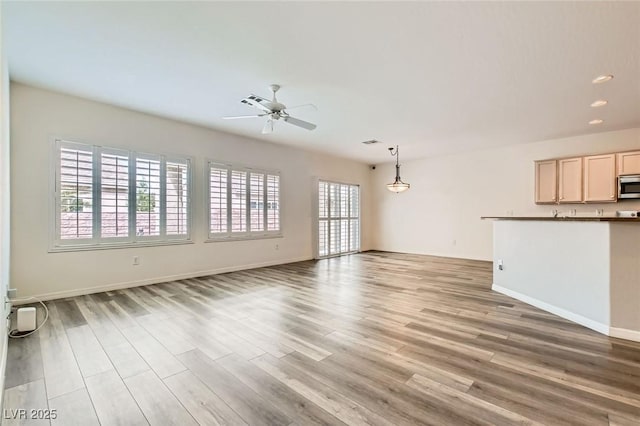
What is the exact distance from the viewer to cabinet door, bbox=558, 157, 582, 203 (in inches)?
226

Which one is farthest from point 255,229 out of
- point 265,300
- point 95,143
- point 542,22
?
point 542,22

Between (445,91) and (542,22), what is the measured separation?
4.46 feet

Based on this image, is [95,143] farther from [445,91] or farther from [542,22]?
[542,22]

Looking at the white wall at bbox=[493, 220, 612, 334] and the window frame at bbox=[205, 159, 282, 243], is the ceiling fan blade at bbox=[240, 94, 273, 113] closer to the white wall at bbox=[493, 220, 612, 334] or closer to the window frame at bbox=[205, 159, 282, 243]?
the window frame at bbox=[205, 159, 282, 243]

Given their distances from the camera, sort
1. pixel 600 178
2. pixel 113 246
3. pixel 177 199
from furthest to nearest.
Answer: pixel 600 178
pixel 177 199
pixel 113 246

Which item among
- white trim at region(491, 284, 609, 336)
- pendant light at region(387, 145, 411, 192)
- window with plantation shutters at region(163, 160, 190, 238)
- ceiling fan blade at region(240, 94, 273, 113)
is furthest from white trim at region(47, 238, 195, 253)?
white trim at region(491, 284, 609, 336)

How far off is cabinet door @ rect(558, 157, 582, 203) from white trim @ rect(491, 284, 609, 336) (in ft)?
10.1

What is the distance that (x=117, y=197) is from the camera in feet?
14.6

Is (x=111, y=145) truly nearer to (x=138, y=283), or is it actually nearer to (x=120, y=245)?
(x=120, y=245)

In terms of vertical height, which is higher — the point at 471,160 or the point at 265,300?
the point at 471,160

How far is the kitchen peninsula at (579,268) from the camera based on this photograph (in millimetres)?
2738

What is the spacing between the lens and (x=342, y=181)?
8.42m

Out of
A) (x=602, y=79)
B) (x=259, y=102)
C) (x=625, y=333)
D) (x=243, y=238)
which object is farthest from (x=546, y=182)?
(x=243, y=238)

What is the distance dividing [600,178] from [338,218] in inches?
223
